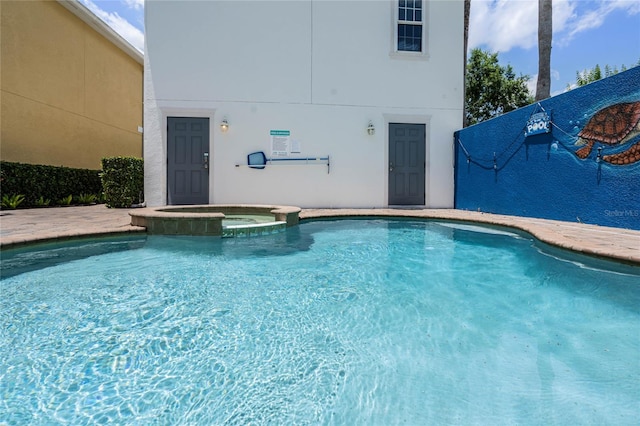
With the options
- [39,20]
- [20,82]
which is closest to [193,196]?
[20,82]

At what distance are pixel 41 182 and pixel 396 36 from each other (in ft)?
31.9

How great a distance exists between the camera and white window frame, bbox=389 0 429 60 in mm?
8617

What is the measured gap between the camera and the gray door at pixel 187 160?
834cm

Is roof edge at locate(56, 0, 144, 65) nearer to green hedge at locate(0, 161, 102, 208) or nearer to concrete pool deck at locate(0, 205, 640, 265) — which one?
green hedge at locate(0, 161, 102, 208)

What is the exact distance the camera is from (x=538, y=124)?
613 cm

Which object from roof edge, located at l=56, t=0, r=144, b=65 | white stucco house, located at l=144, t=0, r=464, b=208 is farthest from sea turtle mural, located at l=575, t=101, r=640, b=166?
roof edge, located at l=56, t=0, r=144, b=65

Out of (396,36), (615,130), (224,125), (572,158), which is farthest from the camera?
(396,36)

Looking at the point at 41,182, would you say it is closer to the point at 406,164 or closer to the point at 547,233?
the point at 406,164

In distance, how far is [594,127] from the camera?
517 centimetres

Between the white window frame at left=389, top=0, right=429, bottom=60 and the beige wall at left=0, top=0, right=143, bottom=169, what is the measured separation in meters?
9.37

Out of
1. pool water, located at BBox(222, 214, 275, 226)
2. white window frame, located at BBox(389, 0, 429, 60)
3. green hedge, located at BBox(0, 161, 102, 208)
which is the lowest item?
pool water, located at BBox(222, 214, 275, 226)

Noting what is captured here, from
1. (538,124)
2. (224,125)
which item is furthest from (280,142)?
(538,124)

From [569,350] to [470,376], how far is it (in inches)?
27.9

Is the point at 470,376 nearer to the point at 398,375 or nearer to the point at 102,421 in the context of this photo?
the point at 398,375
